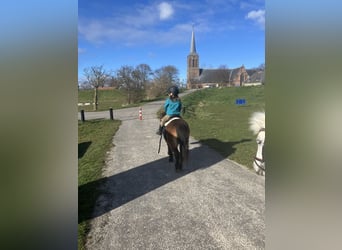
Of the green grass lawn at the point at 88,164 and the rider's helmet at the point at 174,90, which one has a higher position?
the rider's helmet at the point at 174,90

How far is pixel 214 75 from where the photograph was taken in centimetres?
751

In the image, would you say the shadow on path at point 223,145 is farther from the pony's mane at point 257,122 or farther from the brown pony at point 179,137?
the pony's mane at point 257,122

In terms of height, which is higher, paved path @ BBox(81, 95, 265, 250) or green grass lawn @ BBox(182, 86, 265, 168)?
green grass lawn @ BBox(182, 86, 265, 168)

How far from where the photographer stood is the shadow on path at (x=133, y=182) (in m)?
4.30

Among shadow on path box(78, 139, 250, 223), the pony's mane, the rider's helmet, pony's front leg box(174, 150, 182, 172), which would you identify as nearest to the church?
the rider's helmet

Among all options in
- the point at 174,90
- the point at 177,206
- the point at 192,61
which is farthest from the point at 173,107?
the point at 177,206

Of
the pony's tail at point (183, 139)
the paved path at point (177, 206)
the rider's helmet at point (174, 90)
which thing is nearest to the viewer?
the paved path at point (177, 206)

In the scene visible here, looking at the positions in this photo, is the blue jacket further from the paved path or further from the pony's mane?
the pony's mane

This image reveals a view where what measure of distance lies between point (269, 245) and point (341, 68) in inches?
40.3

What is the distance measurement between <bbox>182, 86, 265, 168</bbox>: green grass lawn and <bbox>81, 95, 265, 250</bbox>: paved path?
50.5 inches

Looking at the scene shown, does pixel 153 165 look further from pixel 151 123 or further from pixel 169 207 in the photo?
pixel 151 123

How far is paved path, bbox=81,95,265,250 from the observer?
3268mm

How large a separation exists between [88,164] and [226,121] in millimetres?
9134

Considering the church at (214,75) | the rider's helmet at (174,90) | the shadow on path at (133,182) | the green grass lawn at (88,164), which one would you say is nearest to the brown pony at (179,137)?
the shadow on path at (133,182)
